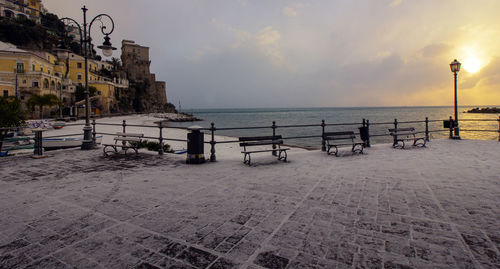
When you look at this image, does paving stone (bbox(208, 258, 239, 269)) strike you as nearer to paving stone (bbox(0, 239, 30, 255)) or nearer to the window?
paving stone (bbox(0, 239, 30, 255))

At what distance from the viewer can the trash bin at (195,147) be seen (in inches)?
289

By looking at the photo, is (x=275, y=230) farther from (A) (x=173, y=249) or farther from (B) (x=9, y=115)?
(B) (x=9, y=115)

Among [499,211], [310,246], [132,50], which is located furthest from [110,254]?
[132,50]

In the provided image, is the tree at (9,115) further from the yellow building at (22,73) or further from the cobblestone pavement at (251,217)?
the yellow building at (22,73)

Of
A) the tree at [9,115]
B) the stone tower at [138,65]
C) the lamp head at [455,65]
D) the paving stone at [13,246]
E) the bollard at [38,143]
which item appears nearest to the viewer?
the paving stone at [13,246]

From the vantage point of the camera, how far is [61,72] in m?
58.2

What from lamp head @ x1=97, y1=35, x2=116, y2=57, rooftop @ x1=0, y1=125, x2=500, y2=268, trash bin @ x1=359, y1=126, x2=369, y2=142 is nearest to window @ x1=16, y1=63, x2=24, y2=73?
lamp head @ x1=97, y1=35, x2=116, y2=57

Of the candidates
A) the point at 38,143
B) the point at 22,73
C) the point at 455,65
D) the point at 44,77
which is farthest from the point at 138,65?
the point at 455,65

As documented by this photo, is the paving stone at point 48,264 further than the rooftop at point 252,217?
No

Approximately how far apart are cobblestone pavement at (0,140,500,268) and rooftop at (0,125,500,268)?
18mm

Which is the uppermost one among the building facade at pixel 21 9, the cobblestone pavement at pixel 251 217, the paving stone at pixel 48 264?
the building facade at pixel 21 9

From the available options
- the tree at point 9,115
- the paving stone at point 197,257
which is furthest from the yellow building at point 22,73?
the paving stone at point 197,257

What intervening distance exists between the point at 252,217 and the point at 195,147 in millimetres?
4243

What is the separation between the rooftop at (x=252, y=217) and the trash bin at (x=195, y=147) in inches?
26.6
